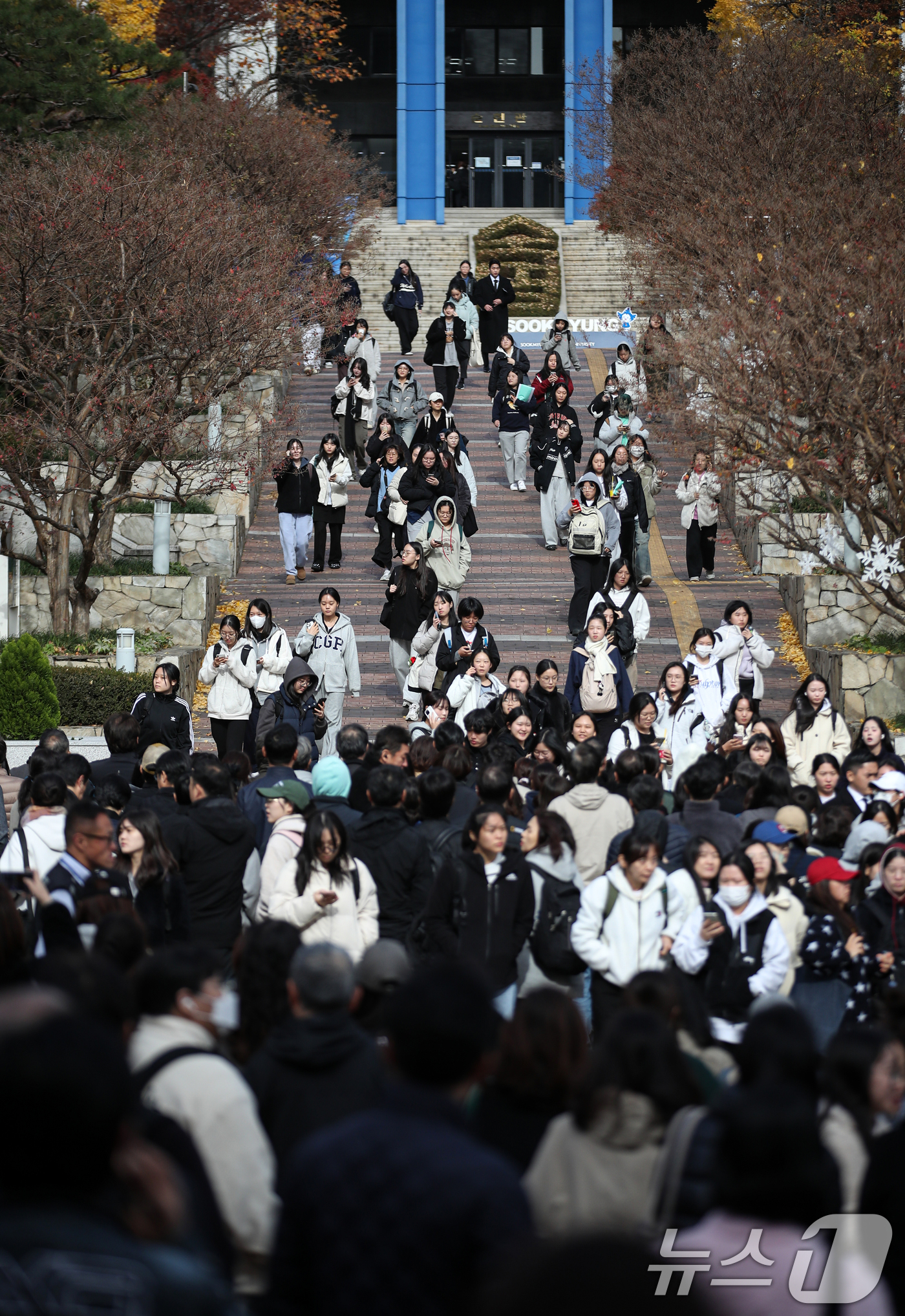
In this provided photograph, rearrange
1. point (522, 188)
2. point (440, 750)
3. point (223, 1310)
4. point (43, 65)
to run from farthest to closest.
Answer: point (522, 188), point (43, 65), point (440, 750), point (223, 1310)

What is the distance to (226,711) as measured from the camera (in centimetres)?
1282

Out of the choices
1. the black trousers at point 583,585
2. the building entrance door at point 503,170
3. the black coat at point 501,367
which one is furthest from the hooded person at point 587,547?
the building entrance door at point 503,170

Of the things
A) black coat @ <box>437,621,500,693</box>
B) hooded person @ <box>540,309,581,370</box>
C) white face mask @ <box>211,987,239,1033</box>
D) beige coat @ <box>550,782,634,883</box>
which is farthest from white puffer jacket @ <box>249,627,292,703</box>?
hooded person @ <box>540,309,581,370</box>

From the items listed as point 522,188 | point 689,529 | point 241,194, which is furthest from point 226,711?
point 522,188

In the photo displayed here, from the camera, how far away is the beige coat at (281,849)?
746 centimetres

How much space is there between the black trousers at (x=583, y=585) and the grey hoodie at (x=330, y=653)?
152 inches

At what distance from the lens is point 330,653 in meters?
13.2

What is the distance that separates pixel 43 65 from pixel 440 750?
13.6m

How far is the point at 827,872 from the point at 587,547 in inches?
360

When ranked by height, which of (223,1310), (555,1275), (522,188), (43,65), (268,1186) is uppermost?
(522,188)

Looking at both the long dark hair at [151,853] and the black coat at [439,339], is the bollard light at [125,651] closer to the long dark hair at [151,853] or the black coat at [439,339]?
the long dark hair at [151,853]

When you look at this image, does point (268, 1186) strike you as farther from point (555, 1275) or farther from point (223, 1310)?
point (555, 1275)

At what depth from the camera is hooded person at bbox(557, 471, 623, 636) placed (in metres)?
16.2

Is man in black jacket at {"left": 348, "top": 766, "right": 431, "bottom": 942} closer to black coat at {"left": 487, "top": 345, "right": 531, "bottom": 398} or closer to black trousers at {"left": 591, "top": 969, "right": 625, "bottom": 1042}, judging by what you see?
black trousers at {"left": 591, "top": 969, "right": 625, "bottom": 1042}
